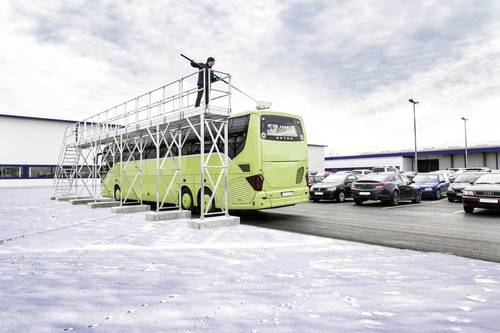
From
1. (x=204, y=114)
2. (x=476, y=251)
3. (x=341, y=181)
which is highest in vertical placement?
(x=204, y=114)

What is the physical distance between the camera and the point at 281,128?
34.5 feet

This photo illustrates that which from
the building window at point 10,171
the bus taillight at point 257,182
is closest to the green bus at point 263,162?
the bus taillight at point 257,182

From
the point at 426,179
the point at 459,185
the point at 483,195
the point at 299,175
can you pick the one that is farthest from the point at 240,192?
the point at 426,179

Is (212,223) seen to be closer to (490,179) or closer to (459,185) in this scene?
(490,179)

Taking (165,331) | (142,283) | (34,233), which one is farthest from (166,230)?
(165,331)

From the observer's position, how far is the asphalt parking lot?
6.73 meters

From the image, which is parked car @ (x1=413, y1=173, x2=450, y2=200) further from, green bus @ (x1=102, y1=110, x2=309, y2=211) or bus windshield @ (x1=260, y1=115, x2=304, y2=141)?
bus windshield @ (x1=260, y1=115, x2=304, y2=141)

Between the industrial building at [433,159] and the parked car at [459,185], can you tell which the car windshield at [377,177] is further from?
the industrial building at [433,159]

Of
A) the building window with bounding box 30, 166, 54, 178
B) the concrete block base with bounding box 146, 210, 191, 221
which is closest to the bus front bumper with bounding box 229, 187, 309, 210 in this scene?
the concrete block base with bounding box 146, 210, 191, 221

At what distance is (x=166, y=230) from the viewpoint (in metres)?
8.75

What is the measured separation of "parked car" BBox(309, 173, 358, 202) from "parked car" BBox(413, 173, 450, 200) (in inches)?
165

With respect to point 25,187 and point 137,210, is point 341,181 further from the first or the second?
point 25,187

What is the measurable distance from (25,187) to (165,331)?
1417 inches

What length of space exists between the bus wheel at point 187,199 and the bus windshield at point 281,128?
3.78 metres
